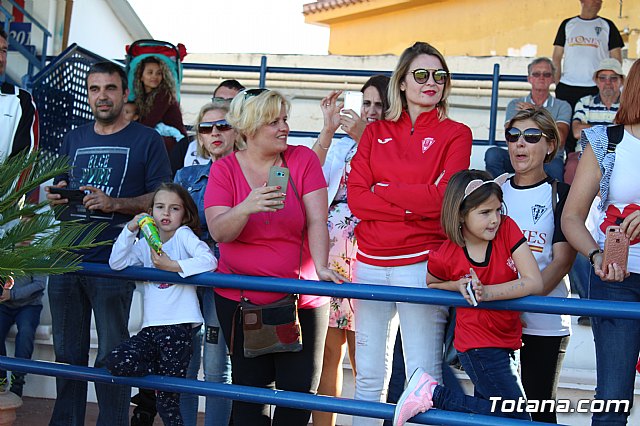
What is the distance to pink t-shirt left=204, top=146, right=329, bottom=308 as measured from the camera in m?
4.15

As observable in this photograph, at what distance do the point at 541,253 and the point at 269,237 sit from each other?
1.22m

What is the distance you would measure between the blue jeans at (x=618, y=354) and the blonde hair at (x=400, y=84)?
1188 mm

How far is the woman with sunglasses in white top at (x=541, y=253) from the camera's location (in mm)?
4160

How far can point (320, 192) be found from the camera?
4.25 meters

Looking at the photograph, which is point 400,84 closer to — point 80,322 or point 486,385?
point 486,385

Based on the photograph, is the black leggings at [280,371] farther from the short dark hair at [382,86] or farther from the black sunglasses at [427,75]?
the short dark hair at [382,86]

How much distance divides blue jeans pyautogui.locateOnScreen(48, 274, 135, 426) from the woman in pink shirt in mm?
817

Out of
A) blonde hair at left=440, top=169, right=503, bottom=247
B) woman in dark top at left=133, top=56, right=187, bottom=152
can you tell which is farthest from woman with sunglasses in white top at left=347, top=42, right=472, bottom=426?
woman in dark top at left=133, top=56, right=187, bottom=152

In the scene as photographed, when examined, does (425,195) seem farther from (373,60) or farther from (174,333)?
(373,60)

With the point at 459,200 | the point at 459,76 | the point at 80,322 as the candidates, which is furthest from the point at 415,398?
the point at 459,76

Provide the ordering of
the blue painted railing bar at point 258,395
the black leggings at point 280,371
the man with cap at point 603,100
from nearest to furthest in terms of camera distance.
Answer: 1. the blue painted railing bar at point 258,395
2. the black leggings at point 280,371
3. the man with cap at point 603,100

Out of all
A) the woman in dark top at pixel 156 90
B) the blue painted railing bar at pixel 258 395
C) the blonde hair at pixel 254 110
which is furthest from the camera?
the woman in dark top at pixel 156 90

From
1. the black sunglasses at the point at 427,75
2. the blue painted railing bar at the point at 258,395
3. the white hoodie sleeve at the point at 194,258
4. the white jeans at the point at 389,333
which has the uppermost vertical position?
the black sunglasses at the point at 427,75

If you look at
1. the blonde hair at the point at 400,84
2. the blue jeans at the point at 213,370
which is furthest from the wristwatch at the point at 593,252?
the blue jeans at the point at 213,370
